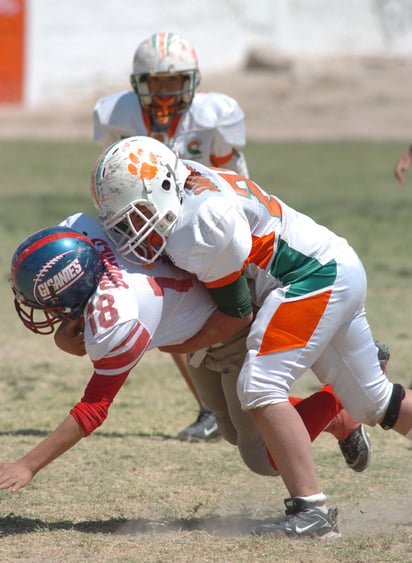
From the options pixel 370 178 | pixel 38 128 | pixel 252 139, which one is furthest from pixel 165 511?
pixel 38 128

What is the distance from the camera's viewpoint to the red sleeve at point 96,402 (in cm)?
355

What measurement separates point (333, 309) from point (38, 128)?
65.8ft

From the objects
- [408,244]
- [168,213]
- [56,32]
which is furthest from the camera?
[56,32]

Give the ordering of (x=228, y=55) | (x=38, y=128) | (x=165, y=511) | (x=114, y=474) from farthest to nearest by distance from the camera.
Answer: (x=228, y=55)
(x=38, y=128)
(x=114, y=474)
(x=165, y=511)

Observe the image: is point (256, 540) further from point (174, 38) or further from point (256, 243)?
point (174, 38)

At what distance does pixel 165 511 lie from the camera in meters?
4.18

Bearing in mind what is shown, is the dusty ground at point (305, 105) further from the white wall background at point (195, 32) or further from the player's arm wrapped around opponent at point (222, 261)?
the player's arm wrapped around opponent at point (222, 261)

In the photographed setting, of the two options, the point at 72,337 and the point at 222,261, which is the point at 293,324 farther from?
the point at 72,337

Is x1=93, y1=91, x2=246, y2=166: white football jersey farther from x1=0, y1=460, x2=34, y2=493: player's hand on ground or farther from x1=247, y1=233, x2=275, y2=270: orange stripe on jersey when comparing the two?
x1=0, y1=460, x2=34, y2=493: player's hand on ground

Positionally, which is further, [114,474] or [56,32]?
[56,32]

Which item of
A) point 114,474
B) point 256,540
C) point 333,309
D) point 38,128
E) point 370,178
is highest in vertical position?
point 333,309

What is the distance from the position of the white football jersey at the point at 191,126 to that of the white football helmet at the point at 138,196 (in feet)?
6.46

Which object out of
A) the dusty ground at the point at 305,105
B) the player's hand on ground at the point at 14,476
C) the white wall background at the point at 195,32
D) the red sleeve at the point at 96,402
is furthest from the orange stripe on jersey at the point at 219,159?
the white wall background at the point at 195,32

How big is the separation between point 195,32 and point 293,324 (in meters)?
23.9
